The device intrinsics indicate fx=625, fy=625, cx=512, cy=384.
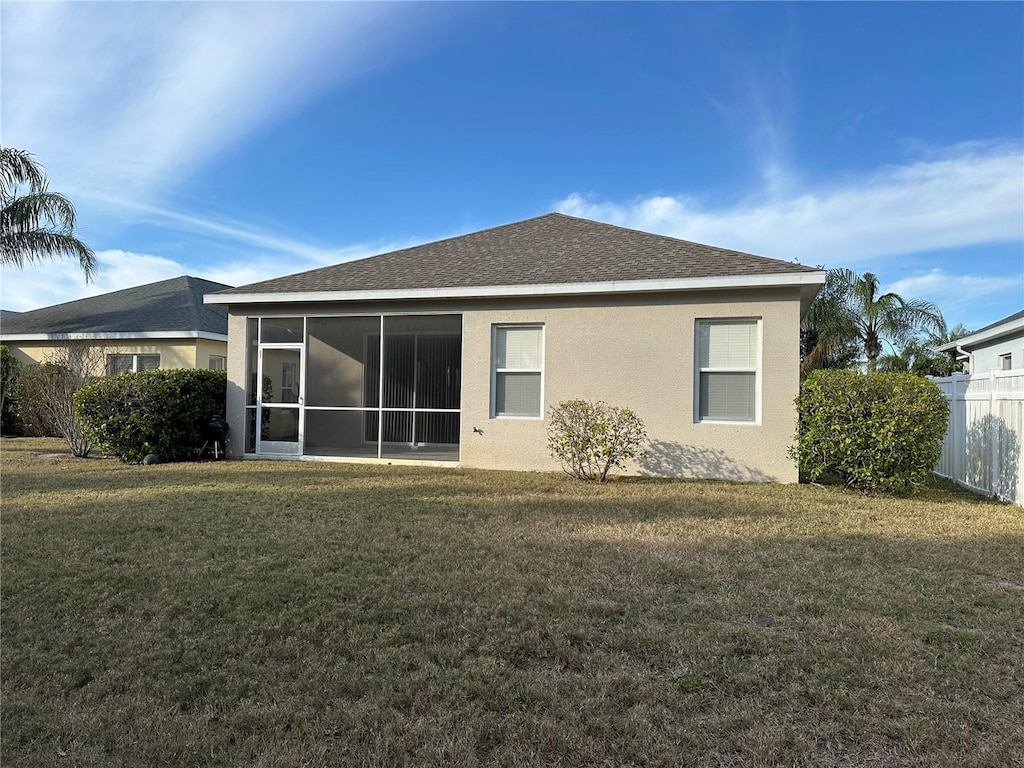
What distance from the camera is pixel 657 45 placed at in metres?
11.8

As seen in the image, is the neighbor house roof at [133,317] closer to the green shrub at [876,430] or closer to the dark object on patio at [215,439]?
the dark object on patio at [215,439]

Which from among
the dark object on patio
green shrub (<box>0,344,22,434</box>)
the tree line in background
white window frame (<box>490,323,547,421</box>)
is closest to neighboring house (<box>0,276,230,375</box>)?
green shrub (<box>0,344,22,434</box>)

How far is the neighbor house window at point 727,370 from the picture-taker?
31.0 feet

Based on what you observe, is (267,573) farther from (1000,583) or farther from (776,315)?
(776,315)

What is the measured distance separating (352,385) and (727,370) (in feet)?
29.7

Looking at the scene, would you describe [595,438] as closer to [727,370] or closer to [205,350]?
[727,370]

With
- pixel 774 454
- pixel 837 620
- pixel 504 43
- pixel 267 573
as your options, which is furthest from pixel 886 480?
pixel 504 43

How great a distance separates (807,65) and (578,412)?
8546 mm

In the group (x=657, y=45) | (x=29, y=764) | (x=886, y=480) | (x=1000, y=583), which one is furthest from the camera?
(x=657, y=45)

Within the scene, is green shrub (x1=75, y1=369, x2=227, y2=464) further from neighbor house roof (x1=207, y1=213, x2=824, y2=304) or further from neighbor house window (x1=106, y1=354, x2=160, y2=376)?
neighbor house window (x1=106, y1=354, x2=160, y2=376)

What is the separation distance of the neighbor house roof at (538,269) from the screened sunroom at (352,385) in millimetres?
1070

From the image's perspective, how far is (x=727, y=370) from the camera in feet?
31.2

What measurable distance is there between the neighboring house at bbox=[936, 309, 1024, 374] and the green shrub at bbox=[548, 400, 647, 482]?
31.8 feet

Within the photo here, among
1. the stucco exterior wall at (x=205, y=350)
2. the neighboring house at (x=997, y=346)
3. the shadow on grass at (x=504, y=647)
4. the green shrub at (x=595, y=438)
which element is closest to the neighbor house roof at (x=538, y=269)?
the green shrub at (x=595, y=438)
